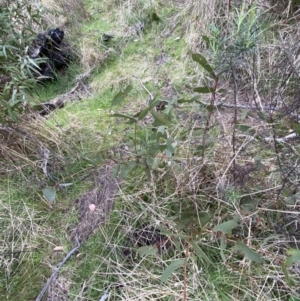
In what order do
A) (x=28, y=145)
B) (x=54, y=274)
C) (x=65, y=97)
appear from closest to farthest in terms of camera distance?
(x=54, y=274) → (x=28, y=145) → (x=65, y=97)

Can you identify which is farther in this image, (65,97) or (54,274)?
(65,97)

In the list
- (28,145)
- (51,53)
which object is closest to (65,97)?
(51,53)

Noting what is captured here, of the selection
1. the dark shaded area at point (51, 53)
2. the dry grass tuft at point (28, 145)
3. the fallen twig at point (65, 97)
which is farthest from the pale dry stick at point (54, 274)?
the dark shaded area at point (51, 53)

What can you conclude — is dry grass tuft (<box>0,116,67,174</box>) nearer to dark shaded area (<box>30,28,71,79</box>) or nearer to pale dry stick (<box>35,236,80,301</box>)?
pale dry stick (<box>35,236,80,301</box>)

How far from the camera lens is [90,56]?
3.10 meters

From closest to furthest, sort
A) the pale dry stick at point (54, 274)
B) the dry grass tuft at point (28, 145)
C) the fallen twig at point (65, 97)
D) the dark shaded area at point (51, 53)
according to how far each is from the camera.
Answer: the pale dry stick at point (54, 274)
the dry grass tuft at point (28, 145)
the fallen twig at point (65, 97)
the dark shaded area at point (51, 53)

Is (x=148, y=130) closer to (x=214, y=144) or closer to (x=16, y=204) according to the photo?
(x=214, y=144)

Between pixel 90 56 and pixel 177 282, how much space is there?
7.37 feet

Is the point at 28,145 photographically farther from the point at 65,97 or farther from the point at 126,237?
the point at 65,97

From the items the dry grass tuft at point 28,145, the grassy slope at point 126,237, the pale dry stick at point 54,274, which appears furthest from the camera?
the dry grass tuft at point 28,145

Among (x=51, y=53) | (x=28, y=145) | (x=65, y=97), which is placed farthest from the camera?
(x=51, y=53)

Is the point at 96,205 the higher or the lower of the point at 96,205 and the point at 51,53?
the lower

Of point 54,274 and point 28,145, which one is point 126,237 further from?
point 28,145

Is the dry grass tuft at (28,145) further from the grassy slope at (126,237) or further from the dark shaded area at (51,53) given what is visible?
the dark shaded area at (51,53)
